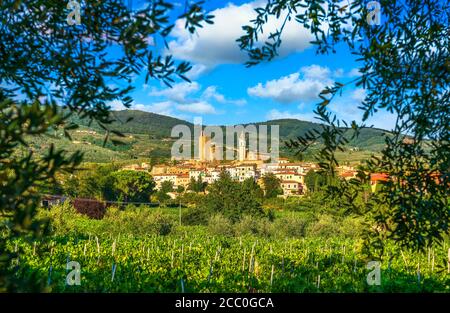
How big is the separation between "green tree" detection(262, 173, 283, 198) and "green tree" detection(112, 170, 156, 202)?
71.8 ft

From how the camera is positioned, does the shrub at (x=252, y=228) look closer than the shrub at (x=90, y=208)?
Yes

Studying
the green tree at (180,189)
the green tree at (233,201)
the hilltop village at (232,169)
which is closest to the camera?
the green tree at (233,201)

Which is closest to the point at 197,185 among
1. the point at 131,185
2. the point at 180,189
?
the point at 180,189

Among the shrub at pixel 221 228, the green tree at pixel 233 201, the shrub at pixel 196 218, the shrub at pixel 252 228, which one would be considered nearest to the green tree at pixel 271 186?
the green tree at pixel 233 201

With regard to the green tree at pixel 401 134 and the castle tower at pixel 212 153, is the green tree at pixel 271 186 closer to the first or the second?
the castle tower at pixel 212 153

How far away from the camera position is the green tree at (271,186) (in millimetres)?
87250

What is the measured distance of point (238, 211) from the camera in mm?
57156

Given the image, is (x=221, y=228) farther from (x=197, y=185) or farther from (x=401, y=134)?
(x=197, y=185)

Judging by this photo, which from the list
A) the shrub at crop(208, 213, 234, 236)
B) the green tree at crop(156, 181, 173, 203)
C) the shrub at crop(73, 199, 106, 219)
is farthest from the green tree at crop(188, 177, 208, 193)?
the shrub at crop(208, 213, 234, 236)

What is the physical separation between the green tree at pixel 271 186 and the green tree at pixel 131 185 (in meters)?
21.9

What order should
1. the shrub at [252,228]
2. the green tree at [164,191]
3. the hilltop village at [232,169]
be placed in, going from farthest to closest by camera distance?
1. the hilltop village at [232,169]
2. the green tree at [164,191]
3. the shrub at [252,228]
